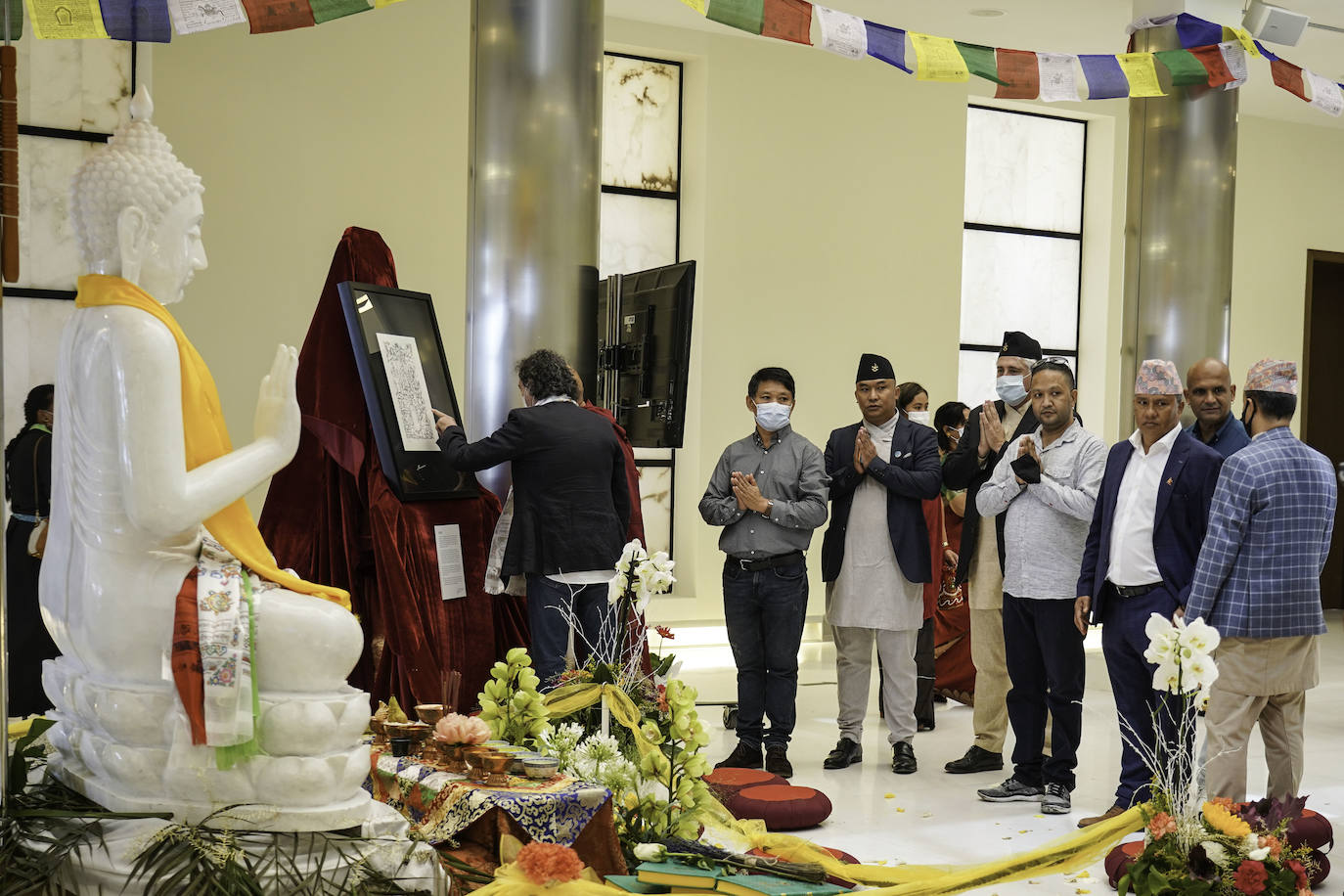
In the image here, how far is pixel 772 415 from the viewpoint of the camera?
5.49 metres

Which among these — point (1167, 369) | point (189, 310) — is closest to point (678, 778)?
point (1167, 369)

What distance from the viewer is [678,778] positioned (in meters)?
3.52

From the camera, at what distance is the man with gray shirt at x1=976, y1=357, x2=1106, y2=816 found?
4.94 meters

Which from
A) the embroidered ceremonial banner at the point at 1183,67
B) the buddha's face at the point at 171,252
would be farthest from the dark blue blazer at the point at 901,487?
the buddha's face at the point at 171,252

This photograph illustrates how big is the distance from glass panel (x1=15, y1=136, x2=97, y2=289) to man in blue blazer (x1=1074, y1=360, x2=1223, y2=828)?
190 inches

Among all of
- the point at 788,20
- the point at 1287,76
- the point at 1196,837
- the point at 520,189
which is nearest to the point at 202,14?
the point at 520,189

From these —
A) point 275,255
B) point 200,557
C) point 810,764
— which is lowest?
point 810,764

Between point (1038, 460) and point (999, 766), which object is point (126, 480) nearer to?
point (1038, 460)

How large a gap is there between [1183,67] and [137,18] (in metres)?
4.96

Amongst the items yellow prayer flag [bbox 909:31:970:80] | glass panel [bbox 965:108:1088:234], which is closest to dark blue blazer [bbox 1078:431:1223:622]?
yellow prayer flag [bbox 909:31:970:80]

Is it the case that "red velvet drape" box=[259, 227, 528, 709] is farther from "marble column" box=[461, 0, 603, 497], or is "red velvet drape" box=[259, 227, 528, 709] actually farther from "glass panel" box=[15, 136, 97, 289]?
"glass panel" box=[15, 136, 97, 289]

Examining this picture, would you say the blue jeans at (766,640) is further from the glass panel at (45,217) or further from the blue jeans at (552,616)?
the glass panel at (45,217)

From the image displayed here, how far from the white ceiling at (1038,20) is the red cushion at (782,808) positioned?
522cm

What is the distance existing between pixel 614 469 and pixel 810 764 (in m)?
1.63
